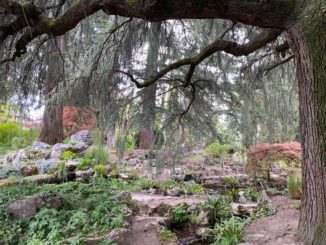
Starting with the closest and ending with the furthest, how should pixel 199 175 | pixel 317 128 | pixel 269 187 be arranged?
pixel 317 128 → pixel 269 187 → pixel 199 175

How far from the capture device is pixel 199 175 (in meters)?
8.22

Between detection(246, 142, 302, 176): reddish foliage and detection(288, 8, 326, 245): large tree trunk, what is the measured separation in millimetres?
3475

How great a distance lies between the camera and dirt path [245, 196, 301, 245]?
3481 millimetres

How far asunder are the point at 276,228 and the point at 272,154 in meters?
2.83

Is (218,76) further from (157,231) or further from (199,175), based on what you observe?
(199,175)

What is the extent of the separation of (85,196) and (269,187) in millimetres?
3695

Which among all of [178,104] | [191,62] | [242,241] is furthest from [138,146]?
[242,241]

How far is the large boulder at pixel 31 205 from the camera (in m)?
3.69

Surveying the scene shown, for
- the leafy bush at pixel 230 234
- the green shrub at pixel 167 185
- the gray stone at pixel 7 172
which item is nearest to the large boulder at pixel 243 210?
the leafy bush at pixel 230 234

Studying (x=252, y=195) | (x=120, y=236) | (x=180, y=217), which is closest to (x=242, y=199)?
(x=252, y=195)

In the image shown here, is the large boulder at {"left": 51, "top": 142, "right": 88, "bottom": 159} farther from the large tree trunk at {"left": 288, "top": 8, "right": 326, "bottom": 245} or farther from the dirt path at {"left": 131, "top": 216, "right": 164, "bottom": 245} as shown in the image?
the large tree trunk at {"left": 288, "top": 8, "right": 326, "bottom": 245}

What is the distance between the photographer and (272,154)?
21.4ft

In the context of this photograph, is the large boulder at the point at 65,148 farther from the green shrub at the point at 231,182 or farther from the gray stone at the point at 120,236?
the gray stone at the point at 120,236

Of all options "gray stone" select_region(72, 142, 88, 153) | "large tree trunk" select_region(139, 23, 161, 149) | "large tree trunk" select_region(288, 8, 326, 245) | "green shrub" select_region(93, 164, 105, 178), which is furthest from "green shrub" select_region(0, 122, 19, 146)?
"large tree trunk" select_region(288, 8, 326, 245)
